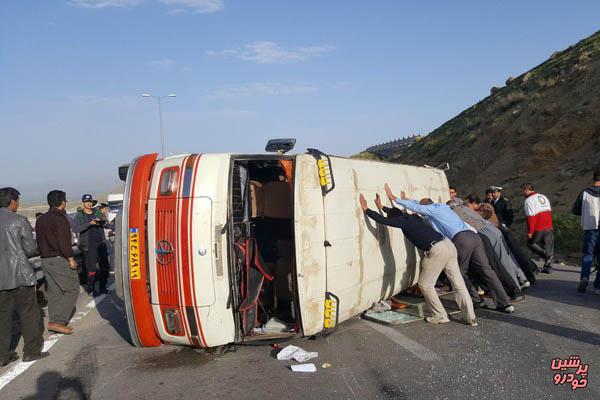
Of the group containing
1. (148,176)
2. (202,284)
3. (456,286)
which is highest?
(148,176)

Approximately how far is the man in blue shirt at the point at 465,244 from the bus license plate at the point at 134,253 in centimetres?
322

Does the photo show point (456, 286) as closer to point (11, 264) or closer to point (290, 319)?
point (290, 319)

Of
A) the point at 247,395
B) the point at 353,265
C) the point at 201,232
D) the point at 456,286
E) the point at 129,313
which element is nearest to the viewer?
the point at 247,395

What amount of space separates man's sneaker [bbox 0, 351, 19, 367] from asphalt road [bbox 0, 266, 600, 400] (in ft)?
0.48

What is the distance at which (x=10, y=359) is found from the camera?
5266 millimetres

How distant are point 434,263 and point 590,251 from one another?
3.21 m

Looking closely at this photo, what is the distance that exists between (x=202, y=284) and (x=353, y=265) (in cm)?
171

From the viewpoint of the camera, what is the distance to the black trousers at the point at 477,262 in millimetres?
6422

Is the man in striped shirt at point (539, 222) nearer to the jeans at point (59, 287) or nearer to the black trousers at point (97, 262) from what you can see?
the jeans at point (59, 287)

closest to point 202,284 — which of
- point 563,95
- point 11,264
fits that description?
point 11,264

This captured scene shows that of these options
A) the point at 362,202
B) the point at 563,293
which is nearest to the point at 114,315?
the point at 362,202

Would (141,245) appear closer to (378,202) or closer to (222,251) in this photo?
(222,251)

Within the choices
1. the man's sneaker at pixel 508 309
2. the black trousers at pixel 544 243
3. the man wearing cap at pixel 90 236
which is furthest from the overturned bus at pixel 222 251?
the black trousers at pixel 544 243

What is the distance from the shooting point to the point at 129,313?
5.07 m
